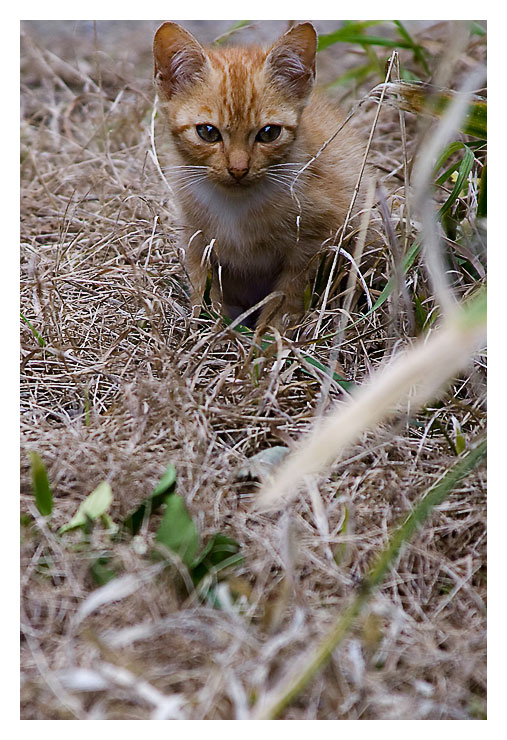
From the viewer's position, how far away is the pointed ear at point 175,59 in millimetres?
1961

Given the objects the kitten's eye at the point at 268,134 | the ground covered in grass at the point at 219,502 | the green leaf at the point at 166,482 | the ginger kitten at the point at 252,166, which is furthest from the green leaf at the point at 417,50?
the green leaf at the point at 166,482

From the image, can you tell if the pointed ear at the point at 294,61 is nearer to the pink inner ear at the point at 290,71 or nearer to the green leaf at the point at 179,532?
the pink inner ear at the point at 290,71

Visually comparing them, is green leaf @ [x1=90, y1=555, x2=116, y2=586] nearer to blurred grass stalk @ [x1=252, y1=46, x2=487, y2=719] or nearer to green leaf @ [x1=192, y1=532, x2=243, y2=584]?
green leaf @ [x1=192, y1=532, x2=243, y2=584]

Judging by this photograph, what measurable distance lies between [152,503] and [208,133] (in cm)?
99

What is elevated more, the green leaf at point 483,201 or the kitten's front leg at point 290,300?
the green leaf at point 483,201

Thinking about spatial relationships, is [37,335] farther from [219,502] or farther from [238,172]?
[219,502]

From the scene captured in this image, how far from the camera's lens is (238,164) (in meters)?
1.93

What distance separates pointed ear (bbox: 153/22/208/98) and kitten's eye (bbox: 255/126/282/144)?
0.76 ft

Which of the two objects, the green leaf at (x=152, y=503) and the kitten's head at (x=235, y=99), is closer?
the green leaf at (x=152, y=503)

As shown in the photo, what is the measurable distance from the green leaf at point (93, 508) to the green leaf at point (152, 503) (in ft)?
0.17

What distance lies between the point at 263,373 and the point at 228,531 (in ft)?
1.55

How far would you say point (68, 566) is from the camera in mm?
1408

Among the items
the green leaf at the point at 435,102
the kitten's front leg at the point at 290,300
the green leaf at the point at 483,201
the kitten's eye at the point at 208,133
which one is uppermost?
the green leaf at the point at 435,102

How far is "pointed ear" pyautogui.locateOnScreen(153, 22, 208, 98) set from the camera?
1961 mm
